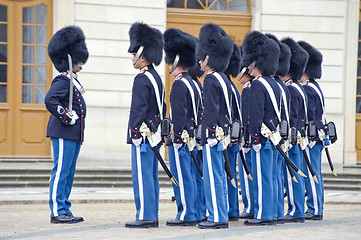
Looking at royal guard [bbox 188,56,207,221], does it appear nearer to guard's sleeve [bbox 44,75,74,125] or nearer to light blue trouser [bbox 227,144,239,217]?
light blue trouser [bbox 227,144,239,217]

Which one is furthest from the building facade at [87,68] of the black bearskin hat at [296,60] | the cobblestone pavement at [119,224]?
the black bearskin hat at [296,60]

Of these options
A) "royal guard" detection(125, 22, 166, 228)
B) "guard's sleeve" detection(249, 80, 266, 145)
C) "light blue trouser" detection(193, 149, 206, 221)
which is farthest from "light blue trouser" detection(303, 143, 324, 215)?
"royal guard" detection(125, 22, 166, 228)

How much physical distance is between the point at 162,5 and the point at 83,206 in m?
5.33

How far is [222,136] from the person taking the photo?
7.37 meters

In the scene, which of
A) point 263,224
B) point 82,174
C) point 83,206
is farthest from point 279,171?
point 82,174

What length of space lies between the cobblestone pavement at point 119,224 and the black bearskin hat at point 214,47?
65.4 inches

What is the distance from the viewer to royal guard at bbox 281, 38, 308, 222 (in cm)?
828

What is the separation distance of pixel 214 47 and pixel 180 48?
0.56 meters

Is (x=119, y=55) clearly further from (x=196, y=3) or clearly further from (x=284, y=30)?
(x=284, y=30)

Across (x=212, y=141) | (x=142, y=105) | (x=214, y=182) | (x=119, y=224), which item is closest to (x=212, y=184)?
(x=214, y=182)

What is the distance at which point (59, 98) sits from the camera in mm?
7898

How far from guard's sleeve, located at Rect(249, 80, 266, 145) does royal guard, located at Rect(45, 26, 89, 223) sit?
71.5 inches

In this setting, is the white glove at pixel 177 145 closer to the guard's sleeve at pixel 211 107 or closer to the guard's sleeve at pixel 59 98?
the guard's sleeve at pixel 211 107

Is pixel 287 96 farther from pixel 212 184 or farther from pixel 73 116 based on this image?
pixel 73 116
